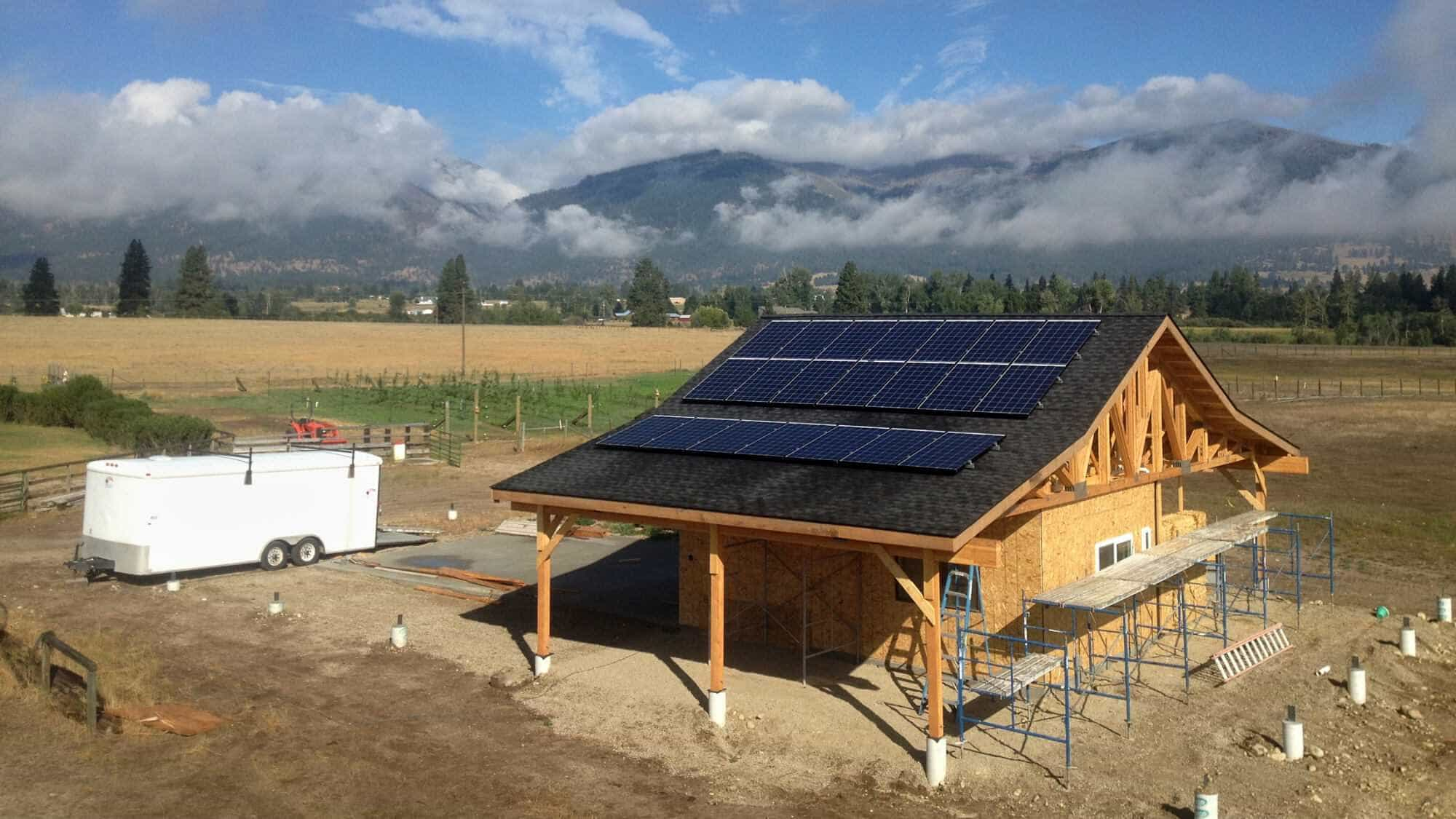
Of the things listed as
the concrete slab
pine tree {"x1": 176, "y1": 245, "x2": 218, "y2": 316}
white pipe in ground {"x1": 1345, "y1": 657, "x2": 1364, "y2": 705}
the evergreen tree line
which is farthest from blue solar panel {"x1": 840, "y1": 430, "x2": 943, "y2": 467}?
pine tree {"x1": 176, "y1": 245, "x2": 218, "y2": 316}

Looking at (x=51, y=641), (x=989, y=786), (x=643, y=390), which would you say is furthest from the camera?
(x=643, y=390)

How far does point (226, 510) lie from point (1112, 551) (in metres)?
18.7

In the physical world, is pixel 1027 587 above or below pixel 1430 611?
above

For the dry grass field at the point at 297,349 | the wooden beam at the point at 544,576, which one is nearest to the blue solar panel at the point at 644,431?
the wooden beam at the point at 544,576

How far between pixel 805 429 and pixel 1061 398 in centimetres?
414

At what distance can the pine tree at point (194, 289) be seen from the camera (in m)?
142

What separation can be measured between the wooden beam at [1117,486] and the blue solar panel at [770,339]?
7.32 metres

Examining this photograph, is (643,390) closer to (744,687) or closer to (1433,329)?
(744,687)

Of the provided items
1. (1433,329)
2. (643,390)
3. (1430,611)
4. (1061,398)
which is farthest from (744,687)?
(1433,329)

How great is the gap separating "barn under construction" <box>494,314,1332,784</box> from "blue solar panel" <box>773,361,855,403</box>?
0.05m

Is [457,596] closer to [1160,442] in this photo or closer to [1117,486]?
[1117,486]

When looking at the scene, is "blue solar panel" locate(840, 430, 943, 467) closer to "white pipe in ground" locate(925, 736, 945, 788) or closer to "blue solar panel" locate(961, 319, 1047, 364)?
"blue solar panel" locate(961, 319, 1047, 364)

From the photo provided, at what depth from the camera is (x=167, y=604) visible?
2262 centimetres

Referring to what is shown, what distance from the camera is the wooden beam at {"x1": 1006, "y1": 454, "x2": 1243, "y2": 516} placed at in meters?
15.4
